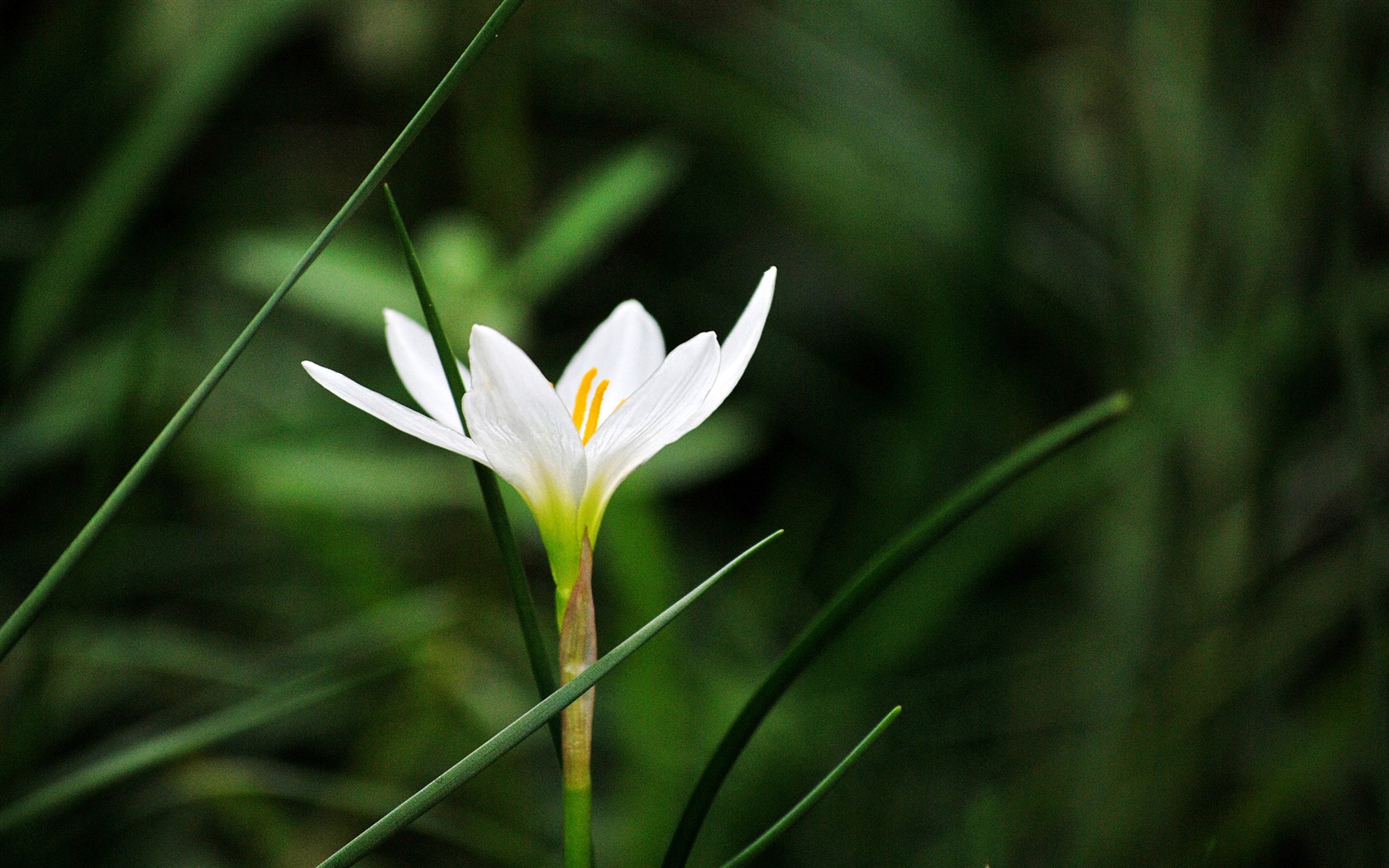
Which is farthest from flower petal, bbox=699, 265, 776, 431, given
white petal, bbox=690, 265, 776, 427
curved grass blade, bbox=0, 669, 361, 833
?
curved grass blade, bbox=0, 669, 361, 833

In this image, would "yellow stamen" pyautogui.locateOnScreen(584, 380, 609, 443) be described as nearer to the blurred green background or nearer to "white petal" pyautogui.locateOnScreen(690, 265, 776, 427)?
"white petal" pyautogui.locateOnScreen(690, 265, 776, 427)

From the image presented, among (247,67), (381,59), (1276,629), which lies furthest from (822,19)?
(1276,629)

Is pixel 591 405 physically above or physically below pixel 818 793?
above

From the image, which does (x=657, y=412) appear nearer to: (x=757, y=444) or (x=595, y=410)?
(x=595, y=410)

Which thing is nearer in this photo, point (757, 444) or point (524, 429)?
point (524, 429)

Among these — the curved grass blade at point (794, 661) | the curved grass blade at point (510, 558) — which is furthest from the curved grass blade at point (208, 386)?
the curved grass blade at point (794, 661)

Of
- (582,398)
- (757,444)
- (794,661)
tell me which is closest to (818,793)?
(794,661)

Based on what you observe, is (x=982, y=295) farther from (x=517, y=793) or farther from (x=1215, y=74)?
(x=517, y=793)
